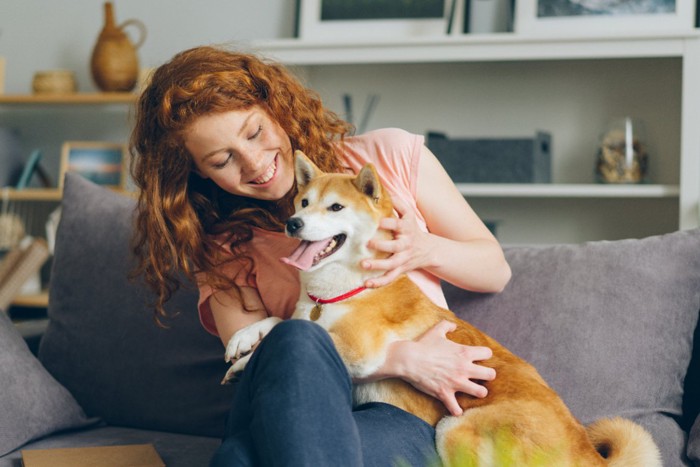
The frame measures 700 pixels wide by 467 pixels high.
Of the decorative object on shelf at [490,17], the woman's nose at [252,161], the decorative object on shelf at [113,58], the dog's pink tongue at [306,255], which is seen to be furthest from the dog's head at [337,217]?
the decorative object on shelf at [113,58]

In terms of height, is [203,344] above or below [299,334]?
below

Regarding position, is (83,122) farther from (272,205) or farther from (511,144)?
(272,205)

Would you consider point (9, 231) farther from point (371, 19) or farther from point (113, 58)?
point (371, 19)

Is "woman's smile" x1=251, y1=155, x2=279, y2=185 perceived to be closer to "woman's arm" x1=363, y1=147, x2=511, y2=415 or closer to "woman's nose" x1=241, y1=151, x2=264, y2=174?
"woman's nose" x1=241, y1=151, x2=264, y2=174

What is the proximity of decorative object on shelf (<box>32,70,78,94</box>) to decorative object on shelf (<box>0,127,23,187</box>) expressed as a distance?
238 mm

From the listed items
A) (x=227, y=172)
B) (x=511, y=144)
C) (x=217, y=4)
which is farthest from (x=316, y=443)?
(x=217, y=4)

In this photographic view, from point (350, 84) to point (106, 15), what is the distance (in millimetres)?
1001

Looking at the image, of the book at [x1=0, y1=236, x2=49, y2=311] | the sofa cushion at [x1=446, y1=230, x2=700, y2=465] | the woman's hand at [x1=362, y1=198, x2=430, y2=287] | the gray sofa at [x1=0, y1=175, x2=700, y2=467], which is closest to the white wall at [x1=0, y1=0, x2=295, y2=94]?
the book at [x1=0, y1=236, x2=49, y2=311]

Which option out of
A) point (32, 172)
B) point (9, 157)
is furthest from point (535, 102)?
point (9, 157)

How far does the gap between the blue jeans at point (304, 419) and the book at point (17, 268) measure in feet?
6.17

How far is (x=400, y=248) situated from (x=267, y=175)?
306 millimetres

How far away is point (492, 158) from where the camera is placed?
261 cm

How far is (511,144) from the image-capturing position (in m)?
2.59

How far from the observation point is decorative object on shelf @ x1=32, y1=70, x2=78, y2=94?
123 inches
